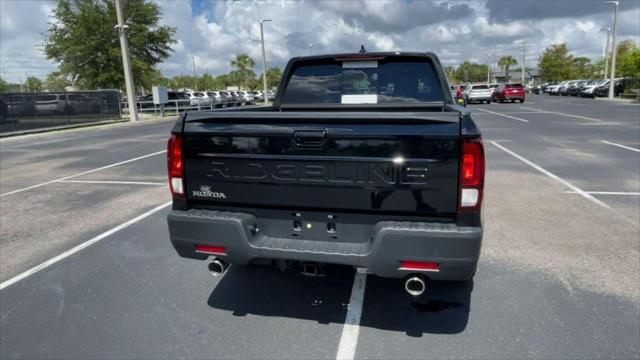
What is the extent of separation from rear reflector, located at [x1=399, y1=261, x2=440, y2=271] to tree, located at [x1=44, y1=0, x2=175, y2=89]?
35175mm

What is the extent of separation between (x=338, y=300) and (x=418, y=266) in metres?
1.14

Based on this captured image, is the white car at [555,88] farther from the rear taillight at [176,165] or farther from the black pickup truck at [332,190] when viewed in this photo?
the rear taillight at [176,165]

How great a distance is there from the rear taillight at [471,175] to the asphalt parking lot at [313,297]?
3.26ft

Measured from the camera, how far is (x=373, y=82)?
14.8 ft

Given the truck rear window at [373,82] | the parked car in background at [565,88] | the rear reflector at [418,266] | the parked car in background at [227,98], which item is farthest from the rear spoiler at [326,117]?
the parked car in background at [565,88]

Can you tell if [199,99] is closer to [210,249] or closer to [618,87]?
[210,249]

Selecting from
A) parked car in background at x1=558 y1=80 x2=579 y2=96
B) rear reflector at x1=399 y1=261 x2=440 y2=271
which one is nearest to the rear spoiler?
rear reflector at x1=399 y1=261 x2=440 y2=271

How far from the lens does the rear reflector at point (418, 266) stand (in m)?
2.92

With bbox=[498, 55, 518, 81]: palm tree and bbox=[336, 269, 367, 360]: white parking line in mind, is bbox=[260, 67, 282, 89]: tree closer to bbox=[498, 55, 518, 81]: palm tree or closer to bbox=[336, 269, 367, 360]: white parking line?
bbox=[498, 55, 518, 81]: palm tree

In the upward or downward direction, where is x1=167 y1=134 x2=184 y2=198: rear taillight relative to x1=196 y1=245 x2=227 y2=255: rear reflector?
upward

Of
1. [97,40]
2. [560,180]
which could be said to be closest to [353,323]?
[560,180]

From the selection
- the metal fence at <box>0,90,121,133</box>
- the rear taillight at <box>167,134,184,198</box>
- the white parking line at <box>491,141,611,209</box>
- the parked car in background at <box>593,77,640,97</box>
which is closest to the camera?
the rear taillight at <box>167,134,184,198</box>

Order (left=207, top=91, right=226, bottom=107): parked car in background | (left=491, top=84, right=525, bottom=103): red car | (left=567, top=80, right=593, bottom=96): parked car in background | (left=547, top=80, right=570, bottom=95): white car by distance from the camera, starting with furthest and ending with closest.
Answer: (left=547, top=80, right=570, bottom=95): white car
(left=567, top=80, right=593, bottom=96): parked car in background
(left=207, top=91, right=226, bottom=107): parked car in background
(left=491, top=84, right=525, bottom=103): red car

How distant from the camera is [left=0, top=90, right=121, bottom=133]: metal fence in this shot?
21734 mm
